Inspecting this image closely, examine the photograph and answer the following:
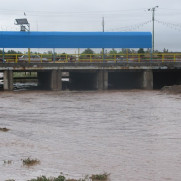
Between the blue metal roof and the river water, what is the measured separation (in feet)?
45.4

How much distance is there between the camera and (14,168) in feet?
26.3

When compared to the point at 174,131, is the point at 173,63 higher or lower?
higher

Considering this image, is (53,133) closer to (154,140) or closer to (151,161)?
(154,140)

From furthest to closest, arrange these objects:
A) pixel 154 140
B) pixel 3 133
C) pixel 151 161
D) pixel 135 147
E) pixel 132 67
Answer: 1. pixel 132 67
2. pixel 3 133
3. pixel 154 140
4. pixel 135 147
5. pixel 151 161

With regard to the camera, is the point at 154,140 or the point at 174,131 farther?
the point at 174,131

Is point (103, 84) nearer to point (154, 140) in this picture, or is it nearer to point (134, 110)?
point (134, 110)

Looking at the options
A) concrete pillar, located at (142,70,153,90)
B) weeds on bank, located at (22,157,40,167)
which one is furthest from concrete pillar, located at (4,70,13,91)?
weeds on bank, located at (22,157,40,167)

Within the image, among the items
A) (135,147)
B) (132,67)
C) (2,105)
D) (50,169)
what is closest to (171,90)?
(132,67)

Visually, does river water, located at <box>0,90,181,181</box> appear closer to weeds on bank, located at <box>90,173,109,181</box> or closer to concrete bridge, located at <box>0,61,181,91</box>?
weeds on bank, located at <box>90,173,109,181</box>

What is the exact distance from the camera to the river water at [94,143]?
312 inches

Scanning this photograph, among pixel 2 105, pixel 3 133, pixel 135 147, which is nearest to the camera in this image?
pixel 135 147

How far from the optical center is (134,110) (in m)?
18.2

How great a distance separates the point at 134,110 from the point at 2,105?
319 inches

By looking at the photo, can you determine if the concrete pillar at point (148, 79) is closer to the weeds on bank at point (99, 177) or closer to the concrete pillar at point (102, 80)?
the concrete pillar at point (102, 80)
